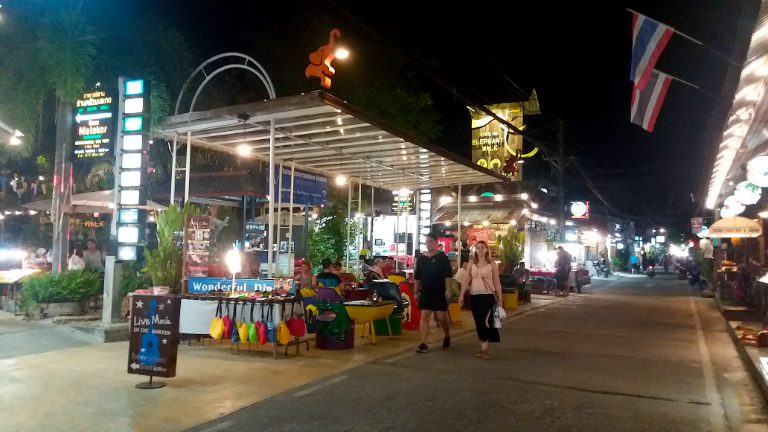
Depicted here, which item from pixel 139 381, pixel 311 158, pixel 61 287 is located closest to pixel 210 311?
pixel 139 381

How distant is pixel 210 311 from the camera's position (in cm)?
898

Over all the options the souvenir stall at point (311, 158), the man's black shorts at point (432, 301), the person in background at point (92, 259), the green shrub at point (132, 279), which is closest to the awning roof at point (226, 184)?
the souvenir stall at point (311, 158)

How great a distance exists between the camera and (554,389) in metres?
6.98

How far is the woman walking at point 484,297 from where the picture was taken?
8945 mm

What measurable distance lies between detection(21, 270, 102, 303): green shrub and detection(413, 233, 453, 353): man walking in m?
6.63

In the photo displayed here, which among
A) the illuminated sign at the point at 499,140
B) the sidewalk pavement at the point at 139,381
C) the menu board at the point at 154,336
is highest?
the illuminated sign at the point at 499,140

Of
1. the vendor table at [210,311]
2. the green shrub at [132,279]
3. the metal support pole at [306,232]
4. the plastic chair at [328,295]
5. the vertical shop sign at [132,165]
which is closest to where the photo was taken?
the vendor table at [210,311]

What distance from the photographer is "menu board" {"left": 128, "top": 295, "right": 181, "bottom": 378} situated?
21.7ft

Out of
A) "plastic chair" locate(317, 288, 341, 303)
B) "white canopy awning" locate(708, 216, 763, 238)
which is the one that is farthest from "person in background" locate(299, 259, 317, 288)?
"white canopy awning" locate(708, 216, 763, 238)

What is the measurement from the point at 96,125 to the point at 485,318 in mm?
7888

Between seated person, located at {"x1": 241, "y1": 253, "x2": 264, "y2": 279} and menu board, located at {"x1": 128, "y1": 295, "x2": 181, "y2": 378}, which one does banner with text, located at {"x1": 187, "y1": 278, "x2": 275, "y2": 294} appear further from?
seated person, located at {"x1": 241, "y1": 253, "x2": 264, "y2": 279}

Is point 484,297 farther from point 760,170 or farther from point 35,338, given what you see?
point 35,338

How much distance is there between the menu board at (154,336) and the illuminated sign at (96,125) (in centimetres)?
495

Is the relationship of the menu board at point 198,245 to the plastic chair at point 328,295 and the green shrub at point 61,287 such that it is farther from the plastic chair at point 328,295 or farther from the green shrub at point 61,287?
the plastic chair at point 328,295
